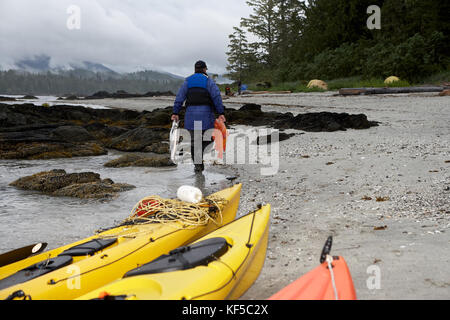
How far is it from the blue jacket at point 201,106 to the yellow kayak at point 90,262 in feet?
10.7

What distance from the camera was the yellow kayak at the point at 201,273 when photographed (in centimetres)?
257

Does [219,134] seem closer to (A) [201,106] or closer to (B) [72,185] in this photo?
(A) [201,106]

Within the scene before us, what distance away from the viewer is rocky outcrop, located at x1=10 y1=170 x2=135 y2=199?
711 cm

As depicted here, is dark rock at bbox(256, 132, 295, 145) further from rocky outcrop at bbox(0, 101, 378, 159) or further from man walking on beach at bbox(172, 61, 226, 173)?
man walking on beach at bbox(172, 61, 226, 173)

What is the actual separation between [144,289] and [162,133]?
12.7 meters

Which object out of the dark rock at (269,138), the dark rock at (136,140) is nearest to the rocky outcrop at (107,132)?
the dark rock at (136,140)

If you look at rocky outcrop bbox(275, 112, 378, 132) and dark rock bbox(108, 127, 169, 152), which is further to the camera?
dark rock bbox(108, 127, 169, 152)

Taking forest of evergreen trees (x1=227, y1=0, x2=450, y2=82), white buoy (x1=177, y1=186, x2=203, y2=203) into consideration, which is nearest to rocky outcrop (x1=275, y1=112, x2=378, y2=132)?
white buoy (x1=177, y1=186, x2=203, y2=203)

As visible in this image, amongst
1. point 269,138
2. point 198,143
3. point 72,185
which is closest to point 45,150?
point 72,185

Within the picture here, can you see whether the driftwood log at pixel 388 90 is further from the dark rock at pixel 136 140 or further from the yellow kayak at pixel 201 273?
the yellow kayak at pixel 201 273

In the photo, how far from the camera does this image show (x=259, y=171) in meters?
8.35

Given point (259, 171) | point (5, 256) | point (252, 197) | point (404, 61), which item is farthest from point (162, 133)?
point (404, 61)

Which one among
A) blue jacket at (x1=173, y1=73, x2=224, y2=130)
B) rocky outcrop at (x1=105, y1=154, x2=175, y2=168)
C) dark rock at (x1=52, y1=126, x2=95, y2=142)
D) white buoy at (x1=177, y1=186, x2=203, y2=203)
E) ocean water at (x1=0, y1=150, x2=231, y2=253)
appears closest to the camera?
white buoy at (x1=177, y1=186, x2=203, y2=203)

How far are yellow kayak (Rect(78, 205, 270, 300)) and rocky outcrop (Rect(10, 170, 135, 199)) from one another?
13.8 feet
